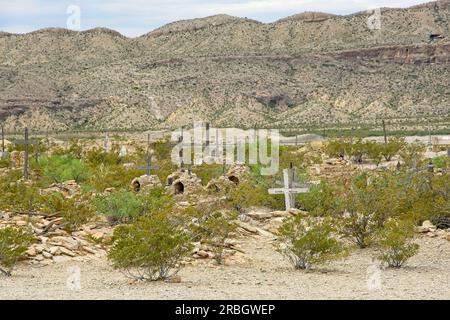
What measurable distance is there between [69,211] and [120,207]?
83.7 inches

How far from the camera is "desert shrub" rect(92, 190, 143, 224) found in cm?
2331

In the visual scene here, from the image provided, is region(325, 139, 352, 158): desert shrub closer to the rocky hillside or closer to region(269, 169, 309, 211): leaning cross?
region(269, 169, 309, 211): leaning cross

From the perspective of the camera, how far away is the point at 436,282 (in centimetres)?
1495

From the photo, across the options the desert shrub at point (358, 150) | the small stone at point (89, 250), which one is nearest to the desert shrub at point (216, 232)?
the small stone at point (89, 250)

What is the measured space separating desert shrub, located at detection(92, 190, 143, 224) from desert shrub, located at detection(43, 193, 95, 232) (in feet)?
1.09

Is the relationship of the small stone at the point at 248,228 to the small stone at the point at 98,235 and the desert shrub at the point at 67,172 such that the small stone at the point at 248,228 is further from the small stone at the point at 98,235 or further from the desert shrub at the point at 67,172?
the desert shrub at the point at 67,172

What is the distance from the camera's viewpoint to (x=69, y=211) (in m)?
21.8

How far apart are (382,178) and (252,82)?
259 feet

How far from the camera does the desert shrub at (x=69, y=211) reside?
70.1 ft

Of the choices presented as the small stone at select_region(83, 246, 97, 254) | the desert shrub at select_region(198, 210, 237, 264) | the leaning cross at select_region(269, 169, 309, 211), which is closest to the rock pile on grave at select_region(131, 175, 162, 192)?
the leaning cross at select_region(269, 169, 309, 211)

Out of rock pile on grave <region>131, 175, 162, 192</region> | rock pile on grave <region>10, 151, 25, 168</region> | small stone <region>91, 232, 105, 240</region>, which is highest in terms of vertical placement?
rock pile on grave <region>131, 175, 162, 192</region>

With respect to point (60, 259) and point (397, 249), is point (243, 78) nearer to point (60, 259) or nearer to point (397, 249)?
point (60, 259)
